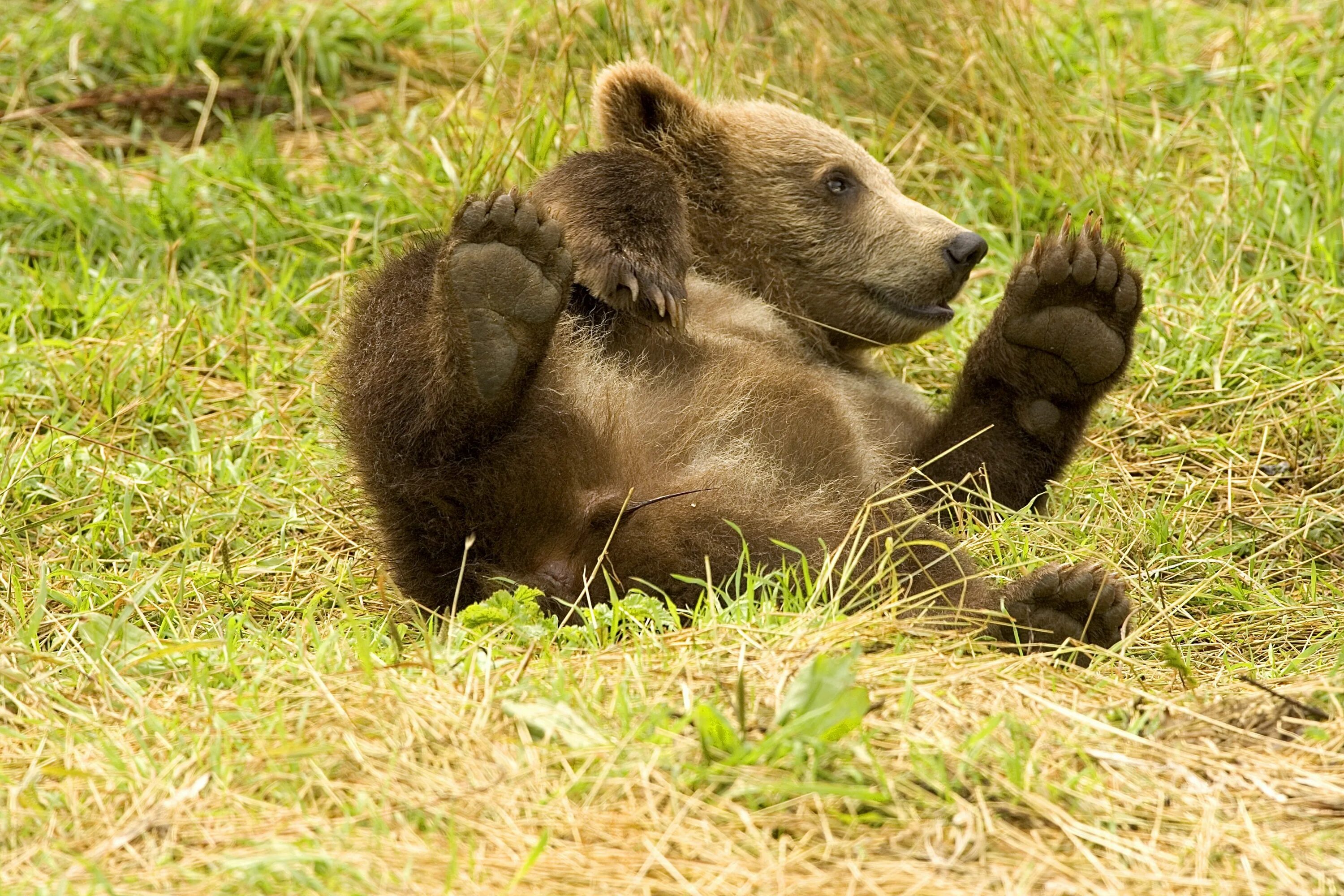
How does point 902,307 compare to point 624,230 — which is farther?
point 902,307

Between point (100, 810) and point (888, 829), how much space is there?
129 cm

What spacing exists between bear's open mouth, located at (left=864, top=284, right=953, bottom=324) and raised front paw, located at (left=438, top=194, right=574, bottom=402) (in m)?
1.58

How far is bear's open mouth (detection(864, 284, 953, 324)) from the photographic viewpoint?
481 centimetres

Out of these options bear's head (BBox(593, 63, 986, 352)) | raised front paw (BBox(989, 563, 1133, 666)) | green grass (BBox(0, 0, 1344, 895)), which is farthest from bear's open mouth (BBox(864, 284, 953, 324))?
raised front paw (BBox(989, 563, 1133, 666))

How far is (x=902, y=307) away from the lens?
190 inches

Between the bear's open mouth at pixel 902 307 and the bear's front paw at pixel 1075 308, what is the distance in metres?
0.44

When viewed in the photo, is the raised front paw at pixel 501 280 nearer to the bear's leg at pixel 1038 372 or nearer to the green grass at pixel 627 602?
the green grass at pixel 627 602

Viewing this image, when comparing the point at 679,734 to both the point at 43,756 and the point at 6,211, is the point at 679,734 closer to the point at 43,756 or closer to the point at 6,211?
the point at 43,756

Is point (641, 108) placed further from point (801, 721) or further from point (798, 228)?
point (801, 721)

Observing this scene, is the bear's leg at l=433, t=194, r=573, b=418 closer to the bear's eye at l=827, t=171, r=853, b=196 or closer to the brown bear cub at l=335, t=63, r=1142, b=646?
the brown bear cub at l=335, t=63, r=1142, b=646

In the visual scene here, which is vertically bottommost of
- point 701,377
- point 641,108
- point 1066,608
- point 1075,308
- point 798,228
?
point 1066,608

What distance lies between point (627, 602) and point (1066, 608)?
97 cm

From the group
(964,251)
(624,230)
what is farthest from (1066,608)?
(964,251)

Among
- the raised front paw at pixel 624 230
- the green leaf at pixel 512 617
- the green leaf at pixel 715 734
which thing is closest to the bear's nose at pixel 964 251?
the raised front paw at pixel 624 230
